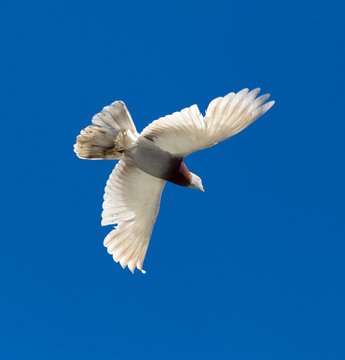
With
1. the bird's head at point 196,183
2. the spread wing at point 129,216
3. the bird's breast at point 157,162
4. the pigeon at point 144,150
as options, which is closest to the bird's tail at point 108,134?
the pigeon at point 144,150

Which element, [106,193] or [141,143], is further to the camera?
[106,193]

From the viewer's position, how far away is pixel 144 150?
23.3ft

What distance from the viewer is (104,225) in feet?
26.2

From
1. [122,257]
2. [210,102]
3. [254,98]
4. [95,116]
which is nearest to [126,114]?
[95,116]

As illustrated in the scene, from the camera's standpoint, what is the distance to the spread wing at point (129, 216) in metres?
7.88

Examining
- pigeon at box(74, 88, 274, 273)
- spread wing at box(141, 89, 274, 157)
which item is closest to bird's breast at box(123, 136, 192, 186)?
pigeon at box(74, 88, 274, 273)

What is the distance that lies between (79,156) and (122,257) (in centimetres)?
177

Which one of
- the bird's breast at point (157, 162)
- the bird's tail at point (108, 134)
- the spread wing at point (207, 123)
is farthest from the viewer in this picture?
the bird's breast at point (157, 162)

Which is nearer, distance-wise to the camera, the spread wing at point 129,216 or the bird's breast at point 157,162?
the bird's breast at point 157,162

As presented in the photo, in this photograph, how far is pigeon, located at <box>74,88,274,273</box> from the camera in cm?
607

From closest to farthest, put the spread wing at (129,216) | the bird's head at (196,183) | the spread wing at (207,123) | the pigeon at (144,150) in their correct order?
the spread wing at (207,123) → the pigeon at (144,150) → the bird's head at (196,183) → the spread wing at (129,216)

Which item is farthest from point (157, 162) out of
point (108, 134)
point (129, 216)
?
point (129, 216)

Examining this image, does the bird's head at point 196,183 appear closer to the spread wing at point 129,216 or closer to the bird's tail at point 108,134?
the spread wing at point 129,216

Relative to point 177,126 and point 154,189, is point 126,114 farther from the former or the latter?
point 154,189
